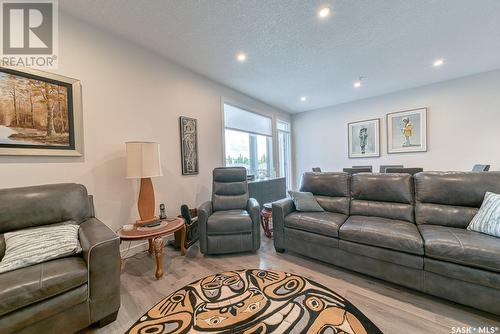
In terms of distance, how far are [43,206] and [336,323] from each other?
251cm

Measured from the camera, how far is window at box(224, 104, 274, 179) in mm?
4164

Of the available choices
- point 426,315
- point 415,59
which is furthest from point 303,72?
point 426,315

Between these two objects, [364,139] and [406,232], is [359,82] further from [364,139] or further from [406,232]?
[406,232]

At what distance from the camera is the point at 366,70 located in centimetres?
354

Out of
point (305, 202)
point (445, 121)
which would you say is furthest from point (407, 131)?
point (305, 202)

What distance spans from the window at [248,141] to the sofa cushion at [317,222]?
80.7 inches

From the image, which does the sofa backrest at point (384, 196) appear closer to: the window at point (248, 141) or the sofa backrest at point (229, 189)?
the sofa backrest at point (229, 189)

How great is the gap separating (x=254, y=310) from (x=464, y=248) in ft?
5.47

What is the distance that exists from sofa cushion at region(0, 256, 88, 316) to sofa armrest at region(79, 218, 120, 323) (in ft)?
0.22

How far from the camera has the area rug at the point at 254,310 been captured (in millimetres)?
1382

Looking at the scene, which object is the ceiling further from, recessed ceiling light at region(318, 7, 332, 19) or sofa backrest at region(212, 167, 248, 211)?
sofa backrest at region(212, 167, 248, 211)

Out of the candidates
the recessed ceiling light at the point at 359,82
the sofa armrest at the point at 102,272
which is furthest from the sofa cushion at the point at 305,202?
the recessed ceiling light at the point at 359,82

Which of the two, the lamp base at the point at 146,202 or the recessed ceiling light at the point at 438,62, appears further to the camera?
the recessed ceiling light at the point at 438,62

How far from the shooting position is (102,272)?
1.39m
